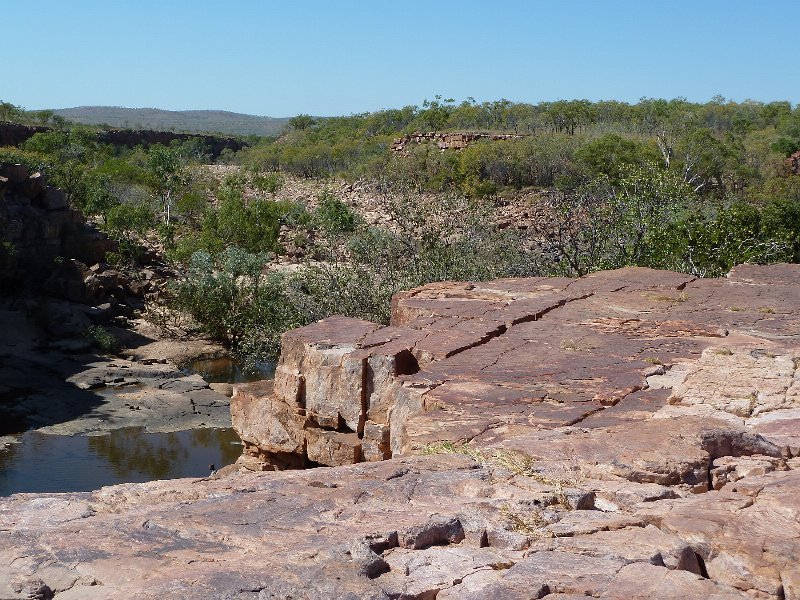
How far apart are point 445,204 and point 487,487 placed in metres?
15.4

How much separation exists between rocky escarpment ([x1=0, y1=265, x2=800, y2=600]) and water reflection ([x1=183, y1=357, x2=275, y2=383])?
39.6ft

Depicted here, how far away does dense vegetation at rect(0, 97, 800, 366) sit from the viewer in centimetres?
1530

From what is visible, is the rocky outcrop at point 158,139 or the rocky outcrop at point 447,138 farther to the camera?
the rocky outcrop at point 158,139

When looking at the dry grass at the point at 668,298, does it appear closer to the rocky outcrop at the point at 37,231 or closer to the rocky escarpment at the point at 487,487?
the rocky escarpment at the point at 487,487

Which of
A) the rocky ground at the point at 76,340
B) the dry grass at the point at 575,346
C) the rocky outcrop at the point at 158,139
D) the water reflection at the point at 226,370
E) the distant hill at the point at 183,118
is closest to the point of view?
the dry grass at the point at 575,346

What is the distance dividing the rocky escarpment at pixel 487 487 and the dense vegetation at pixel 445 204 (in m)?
7.11

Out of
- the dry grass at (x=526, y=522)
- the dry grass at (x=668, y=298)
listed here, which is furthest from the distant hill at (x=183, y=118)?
the dry grass at (x=526, y=522)

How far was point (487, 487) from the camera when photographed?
4332mm

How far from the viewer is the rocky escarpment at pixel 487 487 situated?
3365mm

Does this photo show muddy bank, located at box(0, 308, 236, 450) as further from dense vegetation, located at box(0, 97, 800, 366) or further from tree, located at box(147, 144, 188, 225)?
tree, located at box(147, 144, 188, 225)

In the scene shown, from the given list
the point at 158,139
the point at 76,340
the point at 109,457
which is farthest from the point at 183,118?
the point at 109,457

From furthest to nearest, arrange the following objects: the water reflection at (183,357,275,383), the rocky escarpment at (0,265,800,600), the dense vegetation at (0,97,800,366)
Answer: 1. the water reflection at (183,357,275,383)
2. the dense vegetation at (0,97,800,366)
3. the rocky escarpment at (0,265,800,600)

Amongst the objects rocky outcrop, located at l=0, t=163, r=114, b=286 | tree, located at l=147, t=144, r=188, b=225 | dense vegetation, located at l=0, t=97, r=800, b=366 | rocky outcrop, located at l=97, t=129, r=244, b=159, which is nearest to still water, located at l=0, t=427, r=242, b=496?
dense vegetation, located at l=0, t=97, r=800, b=366

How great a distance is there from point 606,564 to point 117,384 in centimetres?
1716
